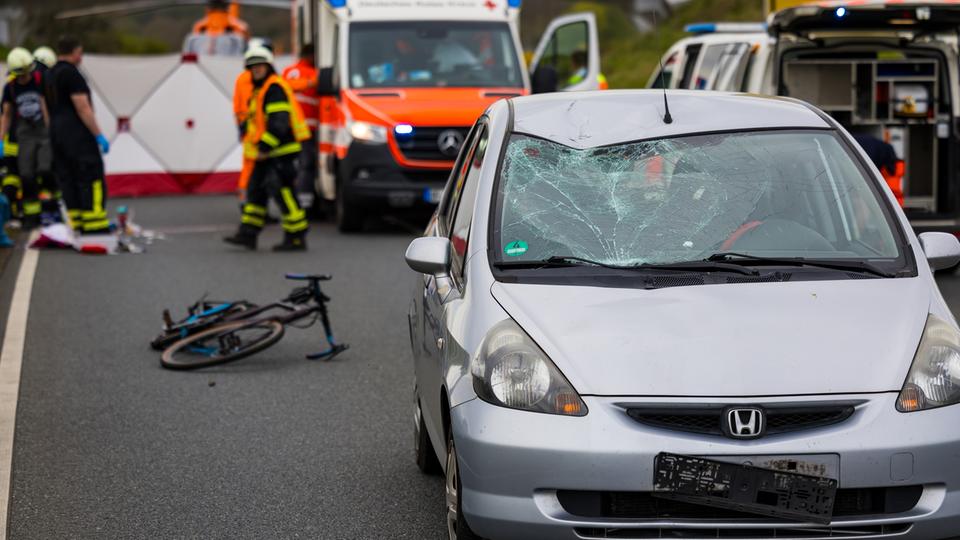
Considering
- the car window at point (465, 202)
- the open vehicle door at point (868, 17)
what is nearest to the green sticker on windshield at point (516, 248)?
the car window at point (465, 202)

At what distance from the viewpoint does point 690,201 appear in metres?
5.80

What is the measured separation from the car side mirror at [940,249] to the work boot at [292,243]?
10733mm

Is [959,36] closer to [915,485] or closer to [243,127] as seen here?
[243,127]

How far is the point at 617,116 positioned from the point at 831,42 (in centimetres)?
742

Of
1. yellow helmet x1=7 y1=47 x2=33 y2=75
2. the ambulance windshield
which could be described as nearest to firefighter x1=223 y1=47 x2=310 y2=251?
the ambulance windshield

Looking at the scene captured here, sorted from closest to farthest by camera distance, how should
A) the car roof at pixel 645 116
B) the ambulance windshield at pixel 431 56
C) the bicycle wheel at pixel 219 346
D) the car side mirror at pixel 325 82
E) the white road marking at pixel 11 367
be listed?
Result: the car roof at pixel 645 116, the white road marking at pixel 11 367, the bicycle wheel at pixel 219 346, the car side mirror at pixel 325 82, the ambulance windshield at pixel 431 56

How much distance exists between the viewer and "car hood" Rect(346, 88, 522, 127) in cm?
1714

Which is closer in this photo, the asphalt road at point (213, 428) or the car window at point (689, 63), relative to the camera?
the asphalt road at point (213, 428)

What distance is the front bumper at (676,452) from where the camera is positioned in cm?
461

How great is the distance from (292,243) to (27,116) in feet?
12.8

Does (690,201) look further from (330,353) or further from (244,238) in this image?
(244,238)

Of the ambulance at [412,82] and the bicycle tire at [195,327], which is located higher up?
the ambulance at [412,82]

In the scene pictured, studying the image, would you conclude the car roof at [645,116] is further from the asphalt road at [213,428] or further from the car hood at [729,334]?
the asphalt road at [213,428]

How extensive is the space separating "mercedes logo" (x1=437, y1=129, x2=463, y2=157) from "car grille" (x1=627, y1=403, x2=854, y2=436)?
12544 mm
